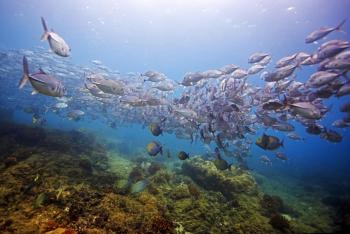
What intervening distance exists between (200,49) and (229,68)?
49.9 metres

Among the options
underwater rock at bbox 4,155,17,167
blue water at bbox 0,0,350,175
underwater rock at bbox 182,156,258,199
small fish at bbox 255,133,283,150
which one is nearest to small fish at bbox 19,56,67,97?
underwater rock at bbox 4,155,17,167

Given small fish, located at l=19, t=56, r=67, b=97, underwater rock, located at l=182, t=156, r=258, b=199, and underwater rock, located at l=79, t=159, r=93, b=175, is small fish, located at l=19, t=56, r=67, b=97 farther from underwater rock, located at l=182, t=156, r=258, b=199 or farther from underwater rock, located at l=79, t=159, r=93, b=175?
underwater rock, located at l=182, t=156, r=258, b=199

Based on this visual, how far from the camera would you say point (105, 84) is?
755 cm

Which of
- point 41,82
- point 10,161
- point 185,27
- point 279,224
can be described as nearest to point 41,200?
point 41,82

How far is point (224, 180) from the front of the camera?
10773mm

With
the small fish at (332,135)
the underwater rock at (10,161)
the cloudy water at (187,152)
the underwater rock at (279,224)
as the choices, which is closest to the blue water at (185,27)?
the cloudy water at (187,152)

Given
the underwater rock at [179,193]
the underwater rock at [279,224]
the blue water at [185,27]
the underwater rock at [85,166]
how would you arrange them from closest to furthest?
the underwater rock at [279,224] → the underwater rock at [179,193] → the underwater rock at [85,166] → the blue water at [185,27]

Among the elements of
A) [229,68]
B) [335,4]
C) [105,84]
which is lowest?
[105,84]

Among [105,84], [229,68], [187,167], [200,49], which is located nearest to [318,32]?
[229,68]

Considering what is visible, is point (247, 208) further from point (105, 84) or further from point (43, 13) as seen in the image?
point (43, 13)

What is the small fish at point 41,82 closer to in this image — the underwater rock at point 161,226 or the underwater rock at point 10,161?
the underwater rock at point 161,226

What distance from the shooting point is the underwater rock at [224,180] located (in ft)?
34.7

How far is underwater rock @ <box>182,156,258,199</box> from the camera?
34.7 feet

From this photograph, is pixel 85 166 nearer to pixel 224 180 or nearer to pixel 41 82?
pixel 224 180
